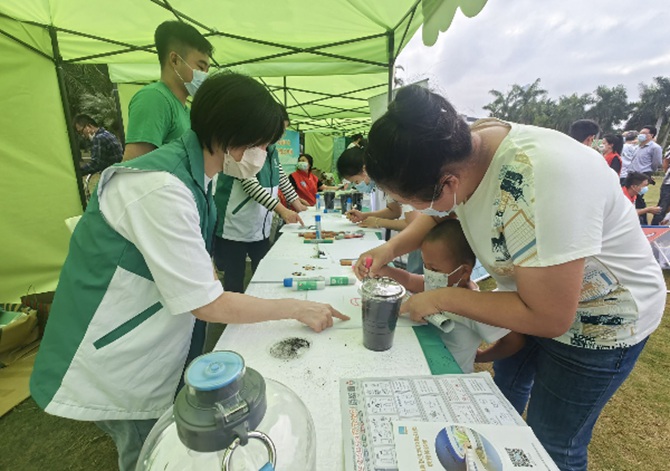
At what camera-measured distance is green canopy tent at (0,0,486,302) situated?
102 inches

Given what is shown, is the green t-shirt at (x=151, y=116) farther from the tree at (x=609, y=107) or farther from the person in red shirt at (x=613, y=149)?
the tree at (x=609, y=107)

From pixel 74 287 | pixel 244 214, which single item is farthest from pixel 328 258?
pixel 74 287

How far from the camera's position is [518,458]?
566 millimetres

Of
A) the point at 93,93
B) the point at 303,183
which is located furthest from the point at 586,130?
the point at 93,93

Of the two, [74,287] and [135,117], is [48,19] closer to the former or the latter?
[135,117]

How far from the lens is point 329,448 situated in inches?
25.0

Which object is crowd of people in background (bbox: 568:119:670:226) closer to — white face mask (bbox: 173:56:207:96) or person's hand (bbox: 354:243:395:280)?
person's hand (bbox: 354:243:395:280)

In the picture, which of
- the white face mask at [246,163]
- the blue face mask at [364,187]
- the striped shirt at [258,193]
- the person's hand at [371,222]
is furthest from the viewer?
the blue face mask at [364,187]

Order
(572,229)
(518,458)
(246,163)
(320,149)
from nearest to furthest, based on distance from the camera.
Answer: (518,458), (572,229), (246,163), (320,149)

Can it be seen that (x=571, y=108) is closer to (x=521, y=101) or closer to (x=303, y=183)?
(x=521, y=101)

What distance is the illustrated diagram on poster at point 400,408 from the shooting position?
604 millimetres

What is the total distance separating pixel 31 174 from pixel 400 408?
12.7ft

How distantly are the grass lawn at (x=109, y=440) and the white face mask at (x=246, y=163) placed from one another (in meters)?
1.61

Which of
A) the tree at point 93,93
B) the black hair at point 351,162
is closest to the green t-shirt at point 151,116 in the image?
the black hair at point 351,162
